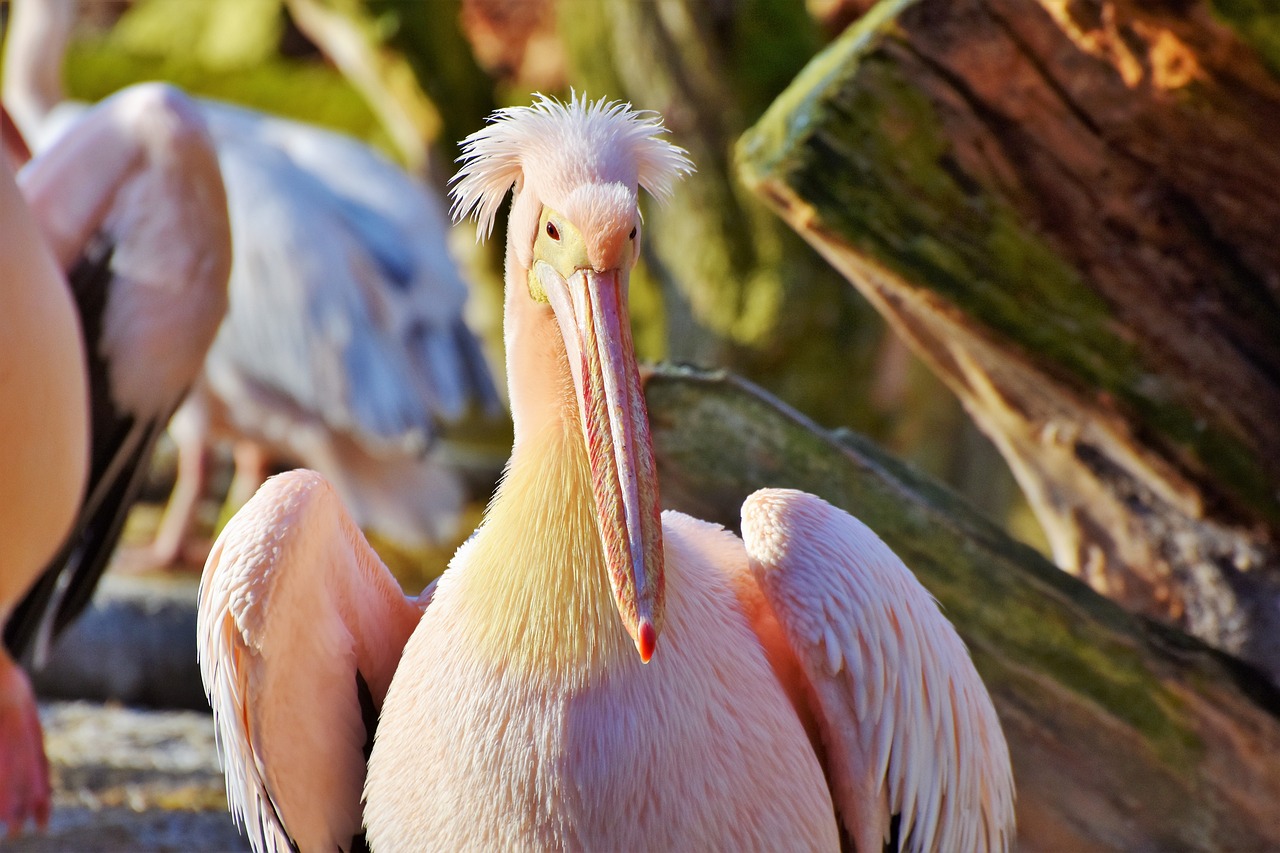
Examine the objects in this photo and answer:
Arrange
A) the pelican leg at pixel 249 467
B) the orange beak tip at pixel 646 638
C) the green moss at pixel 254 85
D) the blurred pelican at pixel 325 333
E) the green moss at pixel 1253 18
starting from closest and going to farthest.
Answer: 1. the orange beak tip at pixel 646 638
2. the green moss at pixel 1253 18
3. the blurred pelican at pixel 325 333
4. the pelican leg at pixel 249 467
5. the green moss at pixel 254 85

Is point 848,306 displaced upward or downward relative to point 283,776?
downward

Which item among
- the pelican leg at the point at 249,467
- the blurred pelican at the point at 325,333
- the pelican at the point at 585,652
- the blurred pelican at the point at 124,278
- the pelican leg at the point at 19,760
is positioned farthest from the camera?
the pelican leg at the point at 249,467

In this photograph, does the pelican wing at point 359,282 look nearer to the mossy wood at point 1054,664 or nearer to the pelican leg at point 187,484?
the pelican leg at point 187,484

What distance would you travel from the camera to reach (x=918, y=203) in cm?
271

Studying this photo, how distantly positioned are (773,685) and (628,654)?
0.26 m

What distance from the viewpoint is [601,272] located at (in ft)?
6.23

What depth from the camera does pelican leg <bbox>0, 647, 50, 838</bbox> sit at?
3.20 meters

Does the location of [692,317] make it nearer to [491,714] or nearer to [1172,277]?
[1172,277]

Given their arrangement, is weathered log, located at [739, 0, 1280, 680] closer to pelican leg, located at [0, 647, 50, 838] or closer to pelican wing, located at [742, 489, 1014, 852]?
pelican wing, located at [742, 489, 1014, 852]

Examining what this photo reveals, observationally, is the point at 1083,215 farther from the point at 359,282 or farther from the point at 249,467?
the point at 249,467

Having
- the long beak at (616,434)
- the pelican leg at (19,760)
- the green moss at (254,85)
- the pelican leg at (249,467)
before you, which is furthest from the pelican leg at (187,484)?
the long beak at (616,434)

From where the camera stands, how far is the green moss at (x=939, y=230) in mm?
2666

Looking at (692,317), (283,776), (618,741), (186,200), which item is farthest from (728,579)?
(692,317)

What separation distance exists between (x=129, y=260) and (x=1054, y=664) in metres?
2.67
